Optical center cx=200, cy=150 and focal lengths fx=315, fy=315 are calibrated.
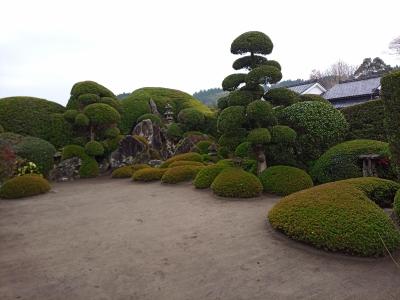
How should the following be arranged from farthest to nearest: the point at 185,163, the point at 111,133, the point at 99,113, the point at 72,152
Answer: the point at 111,133 → the point at 99,113 → the point at 72,152 → the point at 185,163

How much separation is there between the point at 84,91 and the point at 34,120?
3081 millimetres

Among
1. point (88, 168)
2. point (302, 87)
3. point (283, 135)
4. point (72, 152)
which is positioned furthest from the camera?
point (302, 87)

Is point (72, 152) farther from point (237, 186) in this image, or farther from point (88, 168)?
point (237, 186)

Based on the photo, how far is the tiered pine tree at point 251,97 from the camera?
9234 mm

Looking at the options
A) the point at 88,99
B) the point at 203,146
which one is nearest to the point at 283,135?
the point at 203,146

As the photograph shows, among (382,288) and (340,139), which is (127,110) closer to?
(340,139)

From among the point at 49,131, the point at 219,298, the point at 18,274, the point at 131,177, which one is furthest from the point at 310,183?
the point at 49,131

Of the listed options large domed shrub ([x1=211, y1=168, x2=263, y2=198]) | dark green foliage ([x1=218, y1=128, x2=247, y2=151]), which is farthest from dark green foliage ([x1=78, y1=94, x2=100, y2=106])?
large domed shrub ([x1=211, y1=168, x2=263, y2=198])

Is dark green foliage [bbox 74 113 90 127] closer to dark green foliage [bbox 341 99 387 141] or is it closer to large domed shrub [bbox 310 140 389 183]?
large domed shrub [bbox 310 140 389 183]

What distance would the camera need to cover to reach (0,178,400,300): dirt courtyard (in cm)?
376

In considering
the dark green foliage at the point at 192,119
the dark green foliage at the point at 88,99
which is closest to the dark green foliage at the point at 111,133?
the dark green foliage at the point at 88,99

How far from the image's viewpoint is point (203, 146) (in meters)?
17.0

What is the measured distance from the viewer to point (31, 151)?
13820mm

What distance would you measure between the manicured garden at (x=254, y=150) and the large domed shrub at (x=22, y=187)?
29 mm
